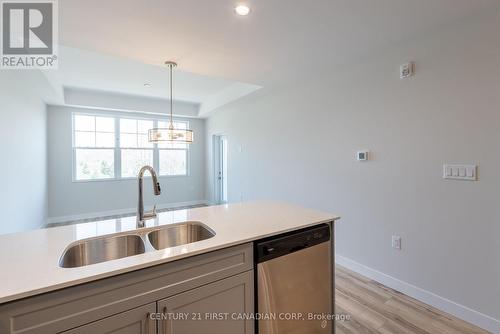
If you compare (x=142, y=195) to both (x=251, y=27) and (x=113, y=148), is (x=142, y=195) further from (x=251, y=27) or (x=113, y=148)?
(x=113, y=148)

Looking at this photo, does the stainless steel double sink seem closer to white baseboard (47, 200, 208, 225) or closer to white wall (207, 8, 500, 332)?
white wall (207, 8, 500, 332)

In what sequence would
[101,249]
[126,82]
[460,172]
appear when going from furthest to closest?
1. [126,82]
2. [460,172]
3. [101,249]

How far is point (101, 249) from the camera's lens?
1.44 m

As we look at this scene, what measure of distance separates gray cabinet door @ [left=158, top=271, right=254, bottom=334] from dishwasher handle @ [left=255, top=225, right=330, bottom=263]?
146 mm

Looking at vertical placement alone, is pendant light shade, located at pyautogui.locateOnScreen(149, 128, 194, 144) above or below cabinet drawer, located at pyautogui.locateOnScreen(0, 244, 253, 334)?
above

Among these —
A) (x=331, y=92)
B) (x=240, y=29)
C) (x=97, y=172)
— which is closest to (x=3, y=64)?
(x=240, y=29)

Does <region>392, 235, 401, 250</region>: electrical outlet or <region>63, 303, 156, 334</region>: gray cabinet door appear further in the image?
<region>392, 235, 401, 250</region>: electrical outlet

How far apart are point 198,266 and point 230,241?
21 centimetres

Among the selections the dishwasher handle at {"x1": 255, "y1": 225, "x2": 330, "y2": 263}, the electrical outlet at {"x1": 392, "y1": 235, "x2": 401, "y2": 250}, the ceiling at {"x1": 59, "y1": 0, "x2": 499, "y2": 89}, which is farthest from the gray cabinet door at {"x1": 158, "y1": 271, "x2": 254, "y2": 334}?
the ceiling at {"x1": 59, "y1": 0, "x2": 499, "y2": 89}

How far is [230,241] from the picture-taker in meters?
1.31

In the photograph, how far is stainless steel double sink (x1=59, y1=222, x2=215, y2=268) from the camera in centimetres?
134
